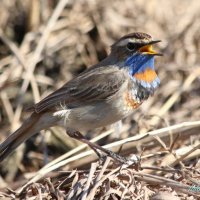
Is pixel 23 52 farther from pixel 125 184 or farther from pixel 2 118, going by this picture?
pixel 125 184

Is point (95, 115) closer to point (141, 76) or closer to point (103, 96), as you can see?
point (103, 96)

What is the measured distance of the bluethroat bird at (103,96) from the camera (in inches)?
221

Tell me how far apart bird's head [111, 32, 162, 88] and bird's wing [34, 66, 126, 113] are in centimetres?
11

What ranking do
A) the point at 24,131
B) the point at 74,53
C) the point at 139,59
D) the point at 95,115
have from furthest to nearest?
the point at 74,53 → the point at 24,131 → the point at 139,59 → the point at 95,115

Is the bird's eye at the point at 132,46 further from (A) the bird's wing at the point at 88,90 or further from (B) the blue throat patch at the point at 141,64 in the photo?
(A) the bird's wing at the point at 88,90

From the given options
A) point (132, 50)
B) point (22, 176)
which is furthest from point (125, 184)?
point (22, 176)

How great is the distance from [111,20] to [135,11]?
1.30 feet

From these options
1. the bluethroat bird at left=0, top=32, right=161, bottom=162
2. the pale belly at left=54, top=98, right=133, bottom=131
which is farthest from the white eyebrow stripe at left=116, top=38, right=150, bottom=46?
the pale belly at left=54, top=98, right=133, bottom=131

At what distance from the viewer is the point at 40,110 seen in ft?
18.9

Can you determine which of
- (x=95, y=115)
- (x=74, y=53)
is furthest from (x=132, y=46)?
(x=74, y=53)

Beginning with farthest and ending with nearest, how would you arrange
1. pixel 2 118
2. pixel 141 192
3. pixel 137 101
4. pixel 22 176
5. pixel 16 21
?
pixel 16 21, pixel 2 118, pixel 22 176, pixel 137 101, pixel 141 192

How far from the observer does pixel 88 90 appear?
579 cm

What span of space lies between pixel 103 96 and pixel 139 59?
447 mm

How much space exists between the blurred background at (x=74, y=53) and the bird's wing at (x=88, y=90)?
1.19m
